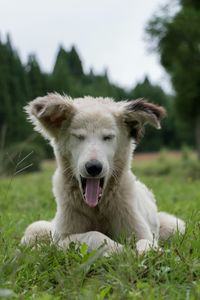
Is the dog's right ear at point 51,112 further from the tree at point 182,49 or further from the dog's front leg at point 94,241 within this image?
the tree at point 182,49

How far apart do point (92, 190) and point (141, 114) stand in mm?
900

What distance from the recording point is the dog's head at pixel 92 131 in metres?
4.74

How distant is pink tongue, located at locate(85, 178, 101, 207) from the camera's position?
15.9ft

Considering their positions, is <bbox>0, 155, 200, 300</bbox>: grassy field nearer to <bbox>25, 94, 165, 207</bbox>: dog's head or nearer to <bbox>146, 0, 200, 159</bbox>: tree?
<bbox>25, 94, 165, 207</bbox>: dog's head

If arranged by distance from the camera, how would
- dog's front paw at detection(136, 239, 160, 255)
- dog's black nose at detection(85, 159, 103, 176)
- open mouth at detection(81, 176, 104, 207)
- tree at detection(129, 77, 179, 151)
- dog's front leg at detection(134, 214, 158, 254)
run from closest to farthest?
dog's front paw at detection(136, 239, 160, 255)
dog's black nose at detection(85, 159, 103, 176)
dog's front leg at detection(134, 214, 158, 254)
open mouth at detection(81, 176, 104, 207)
tree at detection(129, 77, 179, 151)

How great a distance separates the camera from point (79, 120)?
497 cm

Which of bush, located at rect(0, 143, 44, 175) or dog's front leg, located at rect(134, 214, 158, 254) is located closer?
bush, located at rect(0, 143, 44, 175)

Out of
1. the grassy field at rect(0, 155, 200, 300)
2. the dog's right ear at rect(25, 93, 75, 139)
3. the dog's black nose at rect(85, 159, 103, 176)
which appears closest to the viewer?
the grassy field at rect(0, 155, 200, 300)

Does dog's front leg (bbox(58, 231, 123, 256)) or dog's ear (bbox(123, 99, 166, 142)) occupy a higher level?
dog's ear (bbox(123, 99, 166, 142))

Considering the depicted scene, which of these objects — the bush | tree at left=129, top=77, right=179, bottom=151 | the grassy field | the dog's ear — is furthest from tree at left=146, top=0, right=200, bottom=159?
the grassy field

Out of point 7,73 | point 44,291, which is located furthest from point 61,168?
point 7,73

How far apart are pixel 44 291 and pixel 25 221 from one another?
3657 millimetres

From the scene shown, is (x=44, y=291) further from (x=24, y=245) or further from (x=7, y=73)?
(x=7, y=73)

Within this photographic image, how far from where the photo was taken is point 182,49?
2823cm
